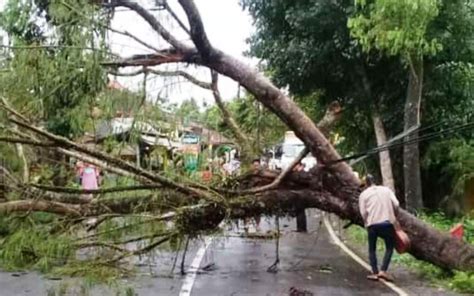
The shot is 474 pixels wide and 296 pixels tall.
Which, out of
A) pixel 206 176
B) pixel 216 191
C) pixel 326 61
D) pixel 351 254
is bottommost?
pixel 351 254

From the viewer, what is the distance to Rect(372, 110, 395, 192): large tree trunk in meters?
17.4

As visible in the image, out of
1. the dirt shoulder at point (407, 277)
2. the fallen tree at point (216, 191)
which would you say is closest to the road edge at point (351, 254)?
the dirt shoulder at point (407, 277)

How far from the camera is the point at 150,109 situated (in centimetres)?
899

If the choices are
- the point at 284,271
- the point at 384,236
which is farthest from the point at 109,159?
the point at 384,236

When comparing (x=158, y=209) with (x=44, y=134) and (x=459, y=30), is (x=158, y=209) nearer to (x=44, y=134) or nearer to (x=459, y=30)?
(x=44, y=134)

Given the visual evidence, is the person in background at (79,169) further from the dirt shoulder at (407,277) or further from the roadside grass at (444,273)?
the roadside grass at (444,273)

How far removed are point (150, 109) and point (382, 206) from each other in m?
3.92

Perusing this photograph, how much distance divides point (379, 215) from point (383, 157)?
6.97 m

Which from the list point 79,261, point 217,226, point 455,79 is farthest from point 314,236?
point 79,261

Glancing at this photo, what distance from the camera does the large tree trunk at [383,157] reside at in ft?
57.1

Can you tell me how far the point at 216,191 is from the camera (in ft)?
34.4

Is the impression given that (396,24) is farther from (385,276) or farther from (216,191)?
(216,191)

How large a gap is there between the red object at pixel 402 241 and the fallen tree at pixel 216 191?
0.17m

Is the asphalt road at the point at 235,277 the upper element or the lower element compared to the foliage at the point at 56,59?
lower
